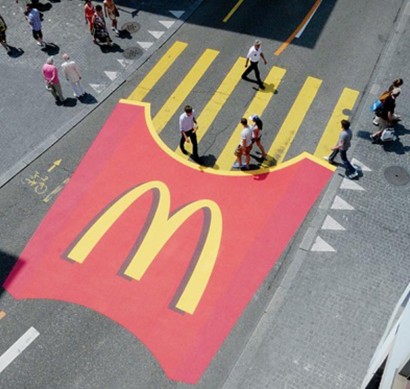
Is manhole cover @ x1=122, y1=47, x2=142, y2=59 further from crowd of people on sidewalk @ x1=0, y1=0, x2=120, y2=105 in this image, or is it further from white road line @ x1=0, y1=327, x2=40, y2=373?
white road line @ x1=0, y1=327, x2=40, y2=373

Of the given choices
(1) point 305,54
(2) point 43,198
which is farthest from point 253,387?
(1) point 305,54

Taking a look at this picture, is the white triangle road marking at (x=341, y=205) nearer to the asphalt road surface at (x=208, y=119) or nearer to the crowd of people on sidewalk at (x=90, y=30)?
the asphalt road surface at (x=208, y=119)

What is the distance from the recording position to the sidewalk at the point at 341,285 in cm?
1105

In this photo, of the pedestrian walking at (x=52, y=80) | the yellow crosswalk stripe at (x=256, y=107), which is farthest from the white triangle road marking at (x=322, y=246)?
the pedestrian walking at (x=52, y=80)

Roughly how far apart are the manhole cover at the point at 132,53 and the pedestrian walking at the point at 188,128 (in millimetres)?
5646

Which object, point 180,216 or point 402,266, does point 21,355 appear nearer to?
point 180,216

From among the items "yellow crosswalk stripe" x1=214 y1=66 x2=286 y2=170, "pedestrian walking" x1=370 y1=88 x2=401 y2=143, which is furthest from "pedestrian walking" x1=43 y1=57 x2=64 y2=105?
"pedestrian walking" x1=370 y1=88 x2=401 y2=143

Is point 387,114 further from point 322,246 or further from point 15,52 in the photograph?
point 15,52

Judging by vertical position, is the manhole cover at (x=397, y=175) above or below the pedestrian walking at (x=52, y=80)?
above

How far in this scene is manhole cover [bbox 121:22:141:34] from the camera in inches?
782

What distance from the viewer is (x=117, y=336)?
463 inches

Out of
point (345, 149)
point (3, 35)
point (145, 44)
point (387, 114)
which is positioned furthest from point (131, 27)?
point (387, 114)

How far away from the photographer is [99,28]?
18672 mm

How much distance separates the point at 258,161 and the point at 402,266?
5.59 metres
